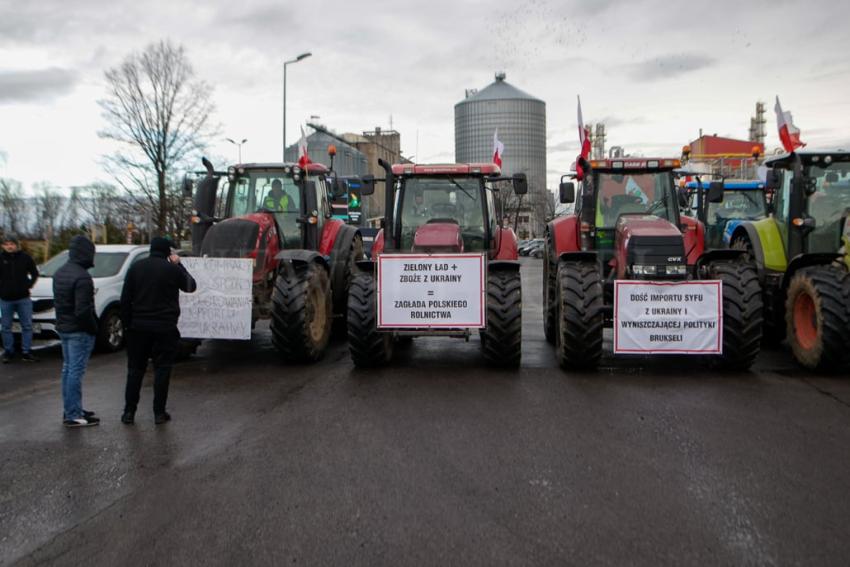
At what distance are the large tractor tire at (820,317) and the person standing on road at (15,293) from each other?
10.5 metres

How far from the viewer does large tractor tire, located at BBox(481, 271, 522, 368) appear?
8.57 meters

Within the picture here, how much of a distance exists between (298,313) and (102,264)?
469cm

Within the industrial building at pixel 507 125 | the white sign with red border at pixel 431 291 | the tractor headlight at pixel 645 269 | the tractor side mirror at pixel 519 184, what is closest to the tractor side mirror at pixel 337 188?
the white sign with red border at pixel 431 291

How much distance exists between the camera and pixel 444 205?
10.1 metres

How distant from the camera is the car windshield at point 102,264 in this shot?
1142 cm

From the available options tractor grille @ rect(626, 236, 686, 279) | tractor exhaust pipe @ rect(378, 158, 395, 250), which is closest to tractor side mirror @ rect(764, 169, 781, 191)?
tractor grille @ rect(626, 236, 686, 279)

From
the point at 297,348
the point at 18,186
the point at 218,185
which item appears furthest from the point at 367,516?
the point at 18,186

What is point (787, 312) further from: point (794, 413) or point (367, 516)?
point (367, 516)

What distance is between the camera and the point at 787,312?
8.89m

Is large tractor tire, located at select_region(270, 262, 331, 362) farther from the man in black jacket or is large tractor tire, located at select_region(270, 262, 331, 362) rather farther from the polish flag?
the polish flag

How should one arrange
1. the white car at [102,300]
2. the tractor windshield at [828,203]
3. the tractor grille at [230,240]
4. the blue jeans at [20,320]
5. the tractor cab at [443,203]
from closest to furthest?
1. the tractor windshield at [828,203]
2. the tractor grille at [230,240]
3. the tractor cab at [443,203]
4. the blue jeans at [20,320]
5. the white car at [102,300]

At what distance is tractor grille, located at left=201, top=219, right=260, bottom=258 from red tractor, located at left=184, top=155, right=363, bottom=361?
1 cm

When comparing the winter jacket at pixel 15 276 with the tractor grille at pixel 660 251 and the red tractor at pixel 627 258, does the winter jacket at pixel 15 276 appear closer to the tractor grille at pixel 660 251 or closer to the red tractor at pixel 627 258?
the red tractor at pixel 627 258

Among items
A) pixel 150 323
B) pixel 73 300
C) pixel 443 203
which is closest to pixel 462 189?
pixel 443 203
